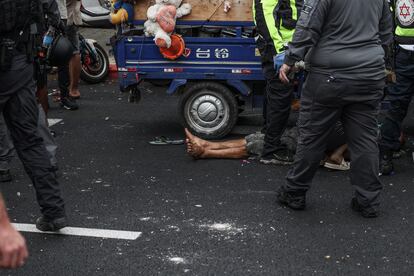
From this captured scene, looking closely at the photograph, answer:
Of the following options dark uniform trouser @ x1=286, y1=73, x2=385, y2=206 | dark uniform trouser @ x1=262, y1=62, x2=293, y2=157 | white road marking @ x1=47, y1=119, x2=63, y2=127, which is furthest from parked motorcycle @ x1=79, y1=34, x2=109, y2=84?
dark uniform trouser @ x1=286, y1=73, x2=385, y2=206

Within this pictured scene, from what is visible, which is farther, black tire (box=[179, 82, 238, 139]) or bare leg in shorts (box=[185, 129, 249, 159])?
black tire (box=[179, 82, 238, 139])

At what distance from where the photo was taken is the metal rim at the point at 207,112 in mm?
6961

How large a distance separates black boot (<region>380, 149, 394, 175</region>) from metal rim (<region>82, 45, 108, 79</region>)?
5.11 metres

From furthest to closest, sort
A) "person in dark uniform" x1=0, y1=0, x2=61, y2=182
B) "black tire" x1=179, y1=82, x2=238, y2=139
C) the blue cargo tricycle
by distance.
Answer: "black tire" x1=179, y1=82, x2=238, y2=139 → the blue cargo tricycle → "person in dark uniform" x1=0, y1=0, x2=61, y2=182

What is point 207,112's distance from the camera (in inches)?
274

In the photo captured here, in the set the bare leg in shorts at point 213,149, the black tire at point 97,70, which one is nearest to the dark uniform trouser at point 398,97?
the bare leg in shorts at point 213,149

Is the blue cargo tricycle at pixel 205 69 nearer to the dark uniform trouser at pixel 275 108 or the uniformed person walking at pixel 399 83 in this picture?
the dark uniform trouser at pixel 275 108

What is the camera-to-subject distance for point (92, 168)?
6297 mm

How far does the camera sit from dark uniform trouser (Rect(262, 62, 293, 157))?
6.14 meters

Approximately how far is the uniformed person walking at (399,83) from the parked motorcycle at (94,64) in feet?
16.2

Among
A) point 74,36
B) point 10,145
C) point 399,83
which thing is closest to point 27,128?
point 10,145

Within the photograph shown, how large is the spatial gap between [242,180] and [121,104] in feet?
10.8

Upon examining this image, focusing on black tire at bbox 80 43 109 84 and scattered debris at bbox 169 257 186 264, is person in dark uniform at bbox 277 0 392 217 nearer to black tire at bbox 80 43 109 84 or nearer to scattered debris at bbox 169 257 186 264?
scattered debris at bbox 169 257 186 264

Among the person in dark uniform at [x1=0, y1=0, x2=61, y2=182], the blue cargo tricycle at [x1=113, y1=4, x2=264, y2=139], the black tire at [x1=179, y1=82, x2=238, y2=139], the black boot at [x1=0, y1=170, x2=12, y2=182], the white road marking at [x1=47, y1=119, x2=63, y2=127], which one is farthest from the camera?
the white road marking at [x1=47, y1=119, x2=63, y2=127]
